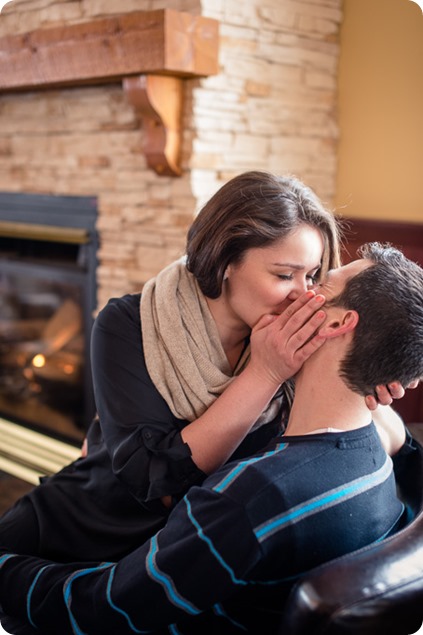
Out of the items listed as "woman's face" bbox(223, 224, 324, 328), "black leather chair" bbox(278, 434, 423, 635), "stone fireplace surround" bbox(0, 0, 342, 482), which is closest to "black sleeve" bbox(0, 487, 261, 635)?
"black leather chair" bbox(278, 434, 423, 635)

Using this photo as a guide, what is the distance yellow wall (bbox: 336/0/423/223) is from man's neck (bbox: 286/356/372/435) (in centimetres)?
122

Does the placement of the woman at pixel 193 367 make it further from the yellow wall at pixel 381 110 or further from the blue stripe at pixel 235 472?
the yellow wall at pixel 381 110

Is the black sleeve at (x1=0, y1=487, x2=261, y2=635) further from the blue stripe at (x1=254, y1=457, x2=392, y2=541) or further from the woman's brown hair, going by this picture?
the woman's brown hair

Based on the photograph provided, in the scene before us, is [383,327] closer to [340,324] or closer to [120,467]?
[340,324]

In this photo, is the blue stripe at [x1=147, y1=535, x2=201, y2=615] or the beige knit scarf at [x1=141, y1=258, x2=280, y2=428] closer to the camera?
the blue stripe at [x1=147, y1=535, x2=201, y2=615]

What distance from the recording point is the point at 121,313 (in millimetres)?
1374

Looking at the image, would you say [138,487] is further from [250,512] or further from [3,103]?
[3,103]

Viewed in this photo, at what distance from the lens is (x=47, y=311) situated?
3107mm

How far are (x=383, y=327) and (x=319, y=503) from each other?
0.90 feet

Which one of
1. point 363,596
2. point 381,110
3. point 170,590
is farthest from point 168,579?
point 381,110

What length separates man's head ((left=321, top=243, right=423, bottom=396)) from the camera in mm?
1049

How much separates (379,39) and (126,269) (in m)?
1.13

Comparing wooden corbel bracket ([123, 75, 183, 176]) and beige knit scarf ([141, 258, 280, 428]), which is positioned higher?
wooden corbel bracket ([123, 75, 183, 176])

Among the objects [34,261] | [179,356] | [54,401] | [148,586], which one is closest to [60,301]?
[34,261]
